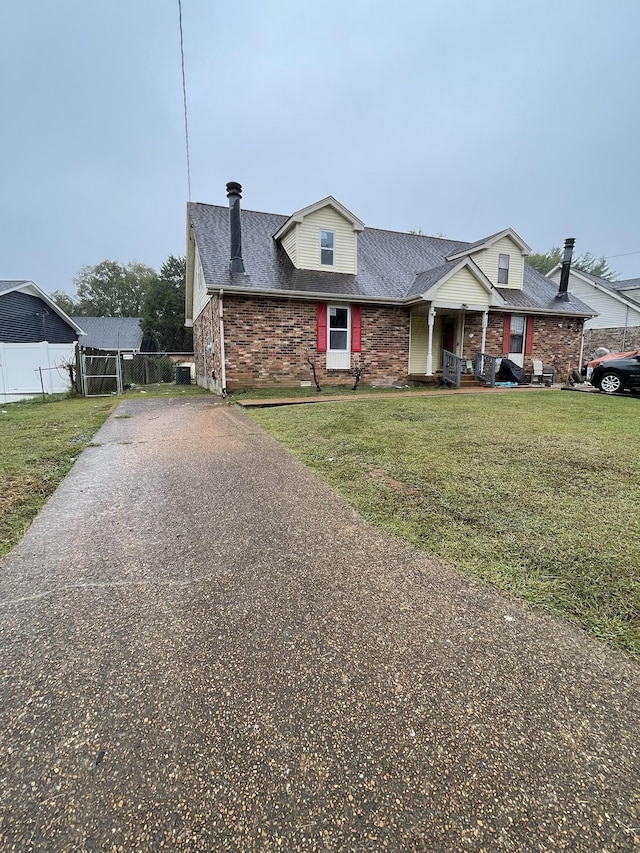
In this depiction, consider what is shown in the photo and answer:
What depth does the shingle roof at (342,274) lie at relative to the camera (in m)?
12.5

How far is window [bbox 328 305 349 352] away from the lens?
13.2 meters

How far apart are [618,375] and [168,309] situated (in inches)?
1404

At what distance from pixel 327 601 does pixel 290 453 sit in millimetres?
3213

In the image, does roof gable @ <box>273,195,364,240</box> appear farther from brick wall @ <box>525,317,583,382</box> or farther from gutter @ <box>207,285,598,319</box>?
brick wall @ <box>525,317,583,382</box>

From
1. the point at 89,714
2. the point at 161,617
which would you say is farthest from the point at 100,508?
the point at 89,714

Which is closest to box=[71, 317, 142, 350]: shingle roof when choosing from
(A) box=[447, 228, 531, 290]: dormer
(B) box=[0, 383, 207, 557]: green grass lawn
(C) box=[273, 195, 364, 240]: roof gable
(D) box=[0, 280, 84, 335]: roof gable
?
(D) box=[0, 280, 84, 335]: roof gable

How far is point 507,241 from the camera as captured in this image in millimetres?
15664

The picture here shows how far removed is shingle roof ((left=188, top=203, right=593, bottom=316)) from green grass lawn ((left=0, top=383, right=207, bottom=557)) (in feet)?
17.7

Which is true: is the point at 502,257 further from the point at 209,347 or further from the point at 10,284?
the point at 10,284

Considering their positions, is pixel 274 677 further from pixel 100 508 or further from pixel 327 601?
pixel 100 508

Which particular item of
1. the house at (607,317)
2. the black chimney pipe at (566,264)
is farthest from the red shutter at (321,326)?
the house at (607,317)

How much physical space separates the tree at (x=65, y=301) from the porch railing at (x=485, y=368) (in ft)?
183

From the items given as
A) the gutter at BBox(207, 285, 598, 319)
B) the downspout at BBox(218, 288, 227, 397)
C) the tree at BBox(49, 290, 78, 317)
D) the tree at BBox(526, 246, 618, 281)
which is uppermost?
the tree at BBox(526, 246, 618, 281)

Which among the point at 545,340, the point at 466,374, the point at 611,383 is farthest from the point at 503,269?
the point at 611,383
